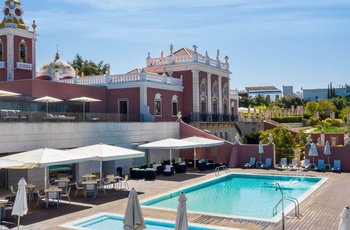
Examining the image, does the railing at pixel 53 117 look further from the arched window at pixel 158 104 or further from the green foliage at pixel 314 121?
the green foliage at pixel 314 121

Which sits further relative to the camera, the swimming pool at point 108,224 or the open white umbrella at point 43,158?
the open white umbrella at point 43,158

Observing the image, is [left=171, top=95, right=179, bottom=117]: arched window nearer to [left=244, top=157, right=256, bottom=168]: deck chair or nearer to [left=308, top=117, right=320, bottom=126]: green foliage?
[left=244, top=157, right=256, bottom=168]: deck chair

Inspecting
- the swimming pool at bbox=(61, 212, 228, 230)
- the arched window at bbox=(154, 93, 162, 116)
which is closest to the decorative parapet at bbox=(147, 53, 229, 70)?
the arched window at bbox=(154, 93, 162, 116)

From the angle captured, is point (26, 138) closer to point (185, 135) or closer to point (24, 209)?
point (24, 209)

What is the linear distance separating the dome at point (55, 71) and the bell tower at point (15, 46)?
201 centimetres

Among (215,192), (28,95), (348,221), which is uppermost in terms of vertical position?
(28,95)

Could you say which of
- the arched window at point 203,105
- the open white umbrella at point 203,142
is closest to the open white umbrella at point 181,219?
the open white umbrella at point 203,142

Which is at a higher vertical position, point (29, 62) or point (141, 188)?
point (29, 62)

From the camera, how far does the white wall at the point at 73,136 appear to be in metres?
17.2

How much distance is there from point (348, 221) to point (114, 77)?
25.2m

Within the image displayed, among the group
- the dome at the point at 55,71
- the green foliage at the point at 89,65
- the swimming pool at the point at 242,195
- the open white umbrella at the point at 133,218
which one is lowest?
the swimming pool at the point at 242,195

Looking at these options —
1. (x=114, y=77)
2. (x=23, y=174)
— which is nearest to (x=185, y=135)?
(x=114, y=77)

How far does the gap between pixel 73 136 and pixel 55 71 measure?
1748 centimetres

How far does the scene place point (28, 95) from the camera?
25047 millimetres
